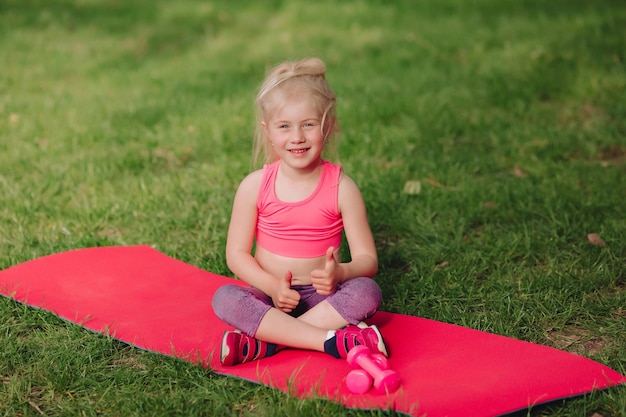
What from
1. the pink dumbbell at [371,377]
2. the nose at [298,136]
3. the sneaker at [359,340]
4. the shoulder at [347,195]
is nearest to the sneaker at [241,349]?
the sneaker at [359,340]

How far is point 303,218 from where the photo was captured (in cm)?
275

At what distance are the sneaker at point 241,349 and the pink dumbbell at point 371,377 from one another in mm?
384

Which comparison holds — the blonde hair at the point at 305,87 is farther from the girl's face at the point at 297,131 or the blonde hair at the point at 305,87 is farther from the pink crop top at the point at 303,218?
the pink crop top at the point at 303,218

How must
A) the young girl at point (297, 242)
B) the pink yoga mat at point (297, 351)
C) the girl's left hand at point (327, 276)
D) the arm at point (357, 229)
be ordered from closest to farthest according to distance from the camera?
1. the pink yoga mat at point (297, 351)
2. the girl's left hand at point (327, 276)
3. the young girl at point (297, 242)
4. the arm at point (357, 229)

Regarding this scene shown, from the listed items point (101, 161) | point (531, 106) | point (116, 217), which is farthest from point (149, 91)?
point (531, 106)

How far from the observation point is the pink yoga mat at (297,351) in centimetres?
229

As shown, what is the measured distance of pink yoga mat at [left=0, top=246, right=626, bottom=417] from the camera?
7.52 feet

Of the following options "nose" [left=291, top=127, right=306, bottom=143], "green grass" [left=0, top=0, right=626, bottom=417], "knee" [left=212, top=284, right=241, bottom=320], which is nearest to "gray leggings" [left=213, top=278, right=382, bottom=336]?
"knee" [left=212, top=284, right=241, bottom=320]

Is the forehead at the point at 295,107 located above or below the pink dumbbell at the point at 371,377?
above

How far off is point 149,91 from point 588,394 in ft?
14.9

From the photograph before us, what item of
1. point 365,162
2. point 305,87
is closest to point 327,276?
point 305,87

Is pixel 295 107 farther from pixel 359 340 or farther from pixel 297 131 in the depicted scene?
pixel 359 340

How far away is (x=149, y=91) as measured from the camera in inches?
237

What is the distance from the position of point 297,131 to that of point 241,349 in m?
0.78
